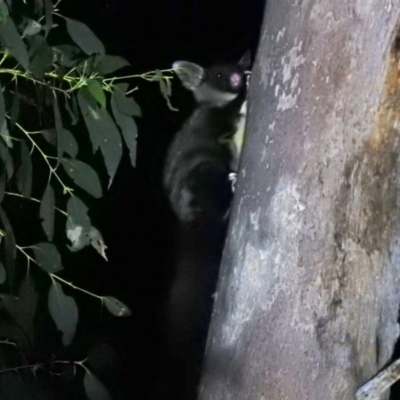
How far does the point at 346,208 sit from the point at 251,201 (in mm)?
125

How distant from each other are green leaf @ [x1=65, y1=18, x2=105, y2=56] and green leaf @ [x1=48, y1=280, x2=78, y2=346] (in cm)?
33

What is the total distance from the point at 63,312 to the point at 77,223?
0.41ft

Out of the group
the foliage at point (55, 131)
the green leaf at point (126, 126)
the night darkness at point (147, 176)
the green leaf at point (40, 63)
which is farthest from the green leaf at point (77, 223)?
the night darkness at point (147, 176)

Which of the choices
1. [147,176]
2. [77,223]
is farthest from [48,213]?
[147,176]

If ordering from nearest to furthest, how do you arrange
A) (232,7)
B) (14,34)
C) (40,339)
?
(14,34) < (40,339) < (232,7)

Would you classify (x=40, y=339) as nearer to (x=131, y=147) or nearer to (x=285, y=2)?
(x=131, y=147)

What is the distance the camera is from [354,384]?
920 mm

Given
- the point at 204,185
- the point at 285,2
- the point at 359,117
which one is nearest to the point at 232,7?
the point at 204,185

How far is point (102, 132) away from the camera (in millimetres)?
944

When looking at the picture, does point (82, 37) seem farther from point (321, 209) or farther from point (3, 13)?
point (321, 209)

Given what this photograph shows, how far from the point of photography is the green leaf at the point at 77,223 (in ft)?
3.24

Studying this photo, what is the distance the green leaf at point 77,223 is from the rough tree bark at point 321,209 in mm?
231

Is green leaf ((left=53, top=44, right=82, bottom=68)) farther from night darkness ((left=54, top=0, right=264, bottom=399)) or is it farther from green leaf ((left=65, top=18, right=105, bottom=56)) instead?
night darkness ((left=54, top=0, right=264, bottom=399))

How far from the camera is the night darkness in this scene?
1799mm
